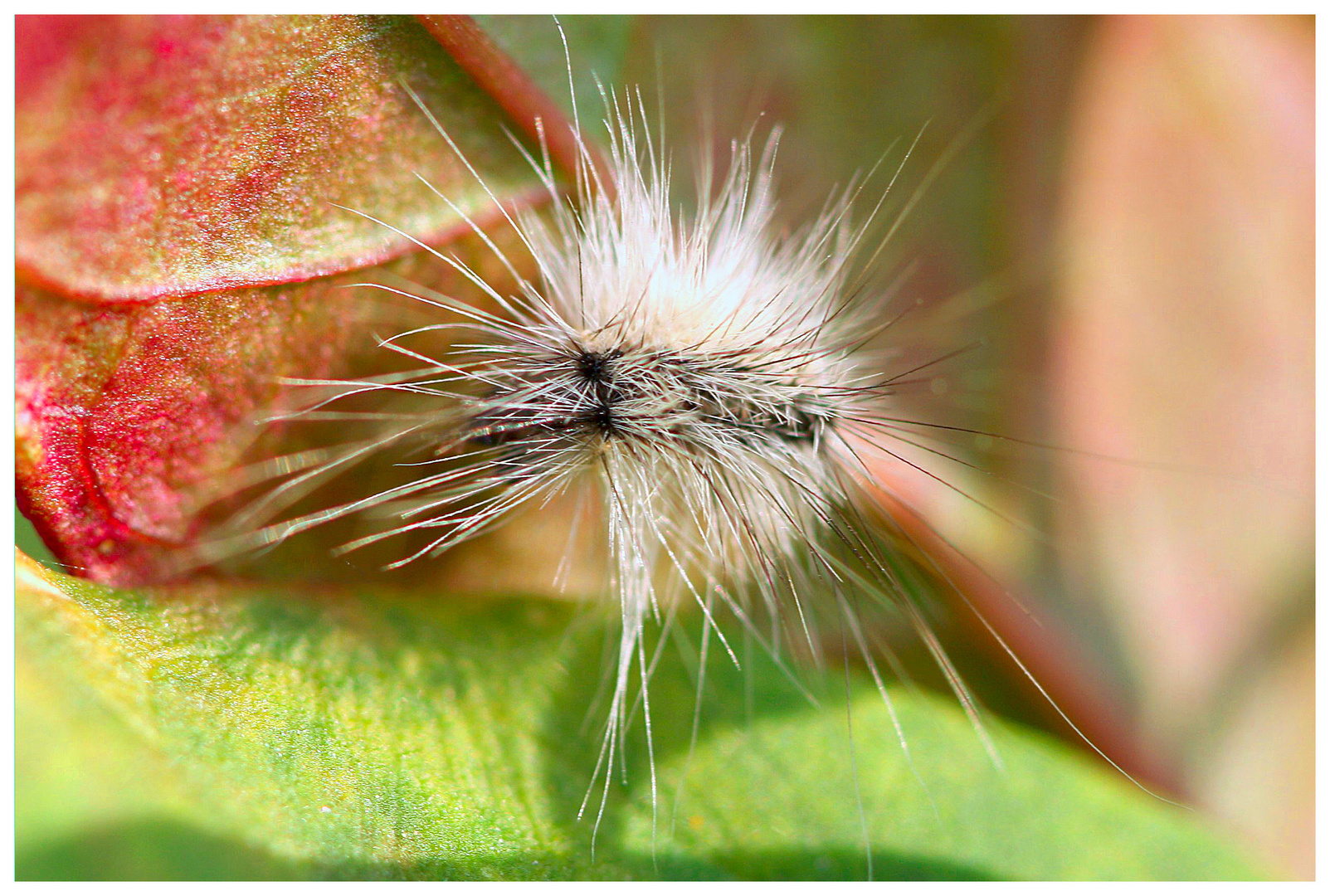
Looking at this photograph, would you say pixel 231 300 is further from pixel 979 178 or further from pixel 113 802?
pixel 979 178

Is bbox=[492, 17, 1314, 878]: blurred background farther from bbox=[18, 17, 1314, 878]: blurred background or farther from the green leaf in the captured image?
the green leaf

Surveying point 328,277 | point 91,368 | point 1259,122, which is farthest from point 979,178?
point 91,368

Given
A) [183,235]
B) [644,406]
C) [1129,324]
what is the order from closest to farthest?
[183,235], [644,406], [1129,324]

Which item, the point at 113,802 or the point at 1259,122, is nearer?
the point at 113,802

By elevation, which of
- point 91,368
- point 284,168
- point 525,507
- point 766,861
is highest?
point 284,168

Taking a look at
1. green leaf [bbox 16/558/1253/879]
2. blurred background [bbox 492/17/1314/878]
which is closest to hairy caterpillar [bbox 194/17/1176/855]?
green leaf [bbox 16/558/1253/879]

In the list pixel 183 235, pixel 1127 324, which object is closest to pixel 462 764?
pixel 183 235

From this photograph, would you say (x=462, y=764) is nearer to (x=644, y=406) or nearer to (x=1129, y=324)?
(x=644, y=406)
